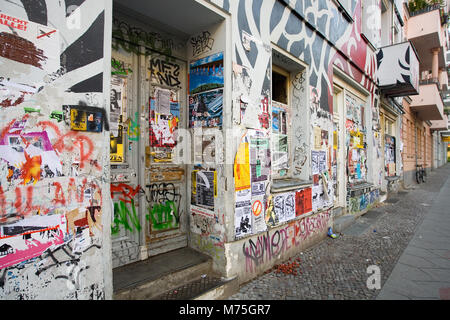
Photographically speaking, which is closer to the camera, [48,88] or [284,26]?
[48,88]

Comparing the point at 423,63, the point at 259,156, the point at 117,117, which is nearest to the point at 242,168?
the point at 259,156

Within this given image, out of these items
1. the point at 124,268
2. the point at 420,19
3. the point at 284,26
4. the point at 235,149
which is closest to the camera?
the point at 124,268

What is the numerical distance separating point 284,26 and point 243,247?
3.53 m

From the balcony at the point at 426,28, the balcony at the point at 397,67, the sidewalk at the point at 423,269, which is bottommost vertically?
the sidewalk at the point at 423,269

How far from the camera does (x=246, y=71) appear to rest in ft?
11.0

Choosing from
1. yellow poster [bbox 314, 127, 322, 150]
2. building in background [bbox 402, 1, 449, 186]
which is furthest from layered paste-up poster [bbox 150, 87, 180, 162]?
building in background [bbox 402, 1, 449, 186]

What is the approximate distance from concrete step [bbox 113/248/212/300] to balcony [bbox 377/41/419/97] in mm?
8307

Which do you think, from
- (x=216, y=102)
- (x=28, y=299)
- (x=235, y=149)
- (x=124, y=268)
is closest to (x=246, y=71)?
(x=216, y=102)

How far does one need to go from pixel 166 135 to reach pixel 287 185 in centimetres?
207

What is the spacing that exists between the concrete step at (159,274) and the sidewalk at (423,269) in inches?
85.8

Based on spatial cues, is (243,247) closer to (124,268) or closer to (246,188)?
(246,188)

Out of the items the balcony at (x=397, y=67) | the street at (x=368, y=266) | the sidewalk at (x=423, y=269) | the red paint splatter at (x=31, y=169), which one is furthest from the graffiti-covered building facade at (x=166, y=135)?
the balcony at (x=397, y=67)

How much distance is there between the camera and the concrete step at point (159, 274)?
2436mm

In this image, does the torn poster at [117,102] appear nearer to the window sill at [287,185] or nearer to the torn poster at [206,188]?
the torn poster at [206,188]
